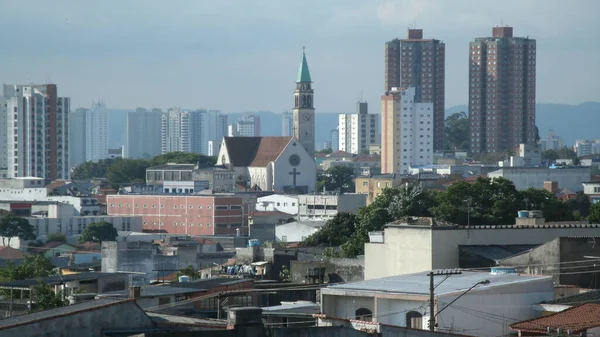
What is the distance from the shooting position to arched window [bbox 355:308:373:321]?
72.3 ft

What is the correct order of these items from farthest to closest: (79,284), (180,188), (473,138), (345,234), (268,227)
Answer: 1. (473,138)
2. (180,188)
3. (268,227)
4. (345,234)
5. (79,284)

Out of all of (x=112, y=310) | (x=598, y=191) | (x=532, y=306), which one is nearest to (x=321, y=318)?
(x=112, y=310)

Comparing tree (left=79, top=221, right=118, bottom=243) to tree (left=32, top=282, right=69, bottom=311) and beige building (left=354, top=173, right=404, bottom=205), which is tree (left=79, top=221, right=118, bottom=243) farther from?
tree (left=32, top=282, right=69, bottom=311)

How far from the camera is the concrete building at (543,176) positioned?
11094cm

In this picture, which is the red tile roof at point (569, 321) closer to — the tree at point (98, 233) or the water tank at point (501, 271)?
the water tank at point (501, 271)

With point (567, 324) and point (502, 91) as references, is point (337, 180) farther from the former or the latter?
point (567, 324)

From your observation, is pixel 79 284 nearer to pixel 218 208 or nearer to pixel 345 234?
pixel 345 234

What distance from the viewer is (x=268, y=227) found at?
88812mm

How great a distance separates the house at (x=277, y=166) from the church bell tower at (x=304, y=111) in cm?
766

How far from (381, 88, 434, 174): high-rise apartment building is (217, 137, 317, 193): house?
22.4 m

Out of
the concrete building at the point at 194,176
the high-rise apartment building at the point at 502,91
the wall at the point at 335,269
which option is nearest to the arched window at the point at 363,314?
the wall at the point at 335,269

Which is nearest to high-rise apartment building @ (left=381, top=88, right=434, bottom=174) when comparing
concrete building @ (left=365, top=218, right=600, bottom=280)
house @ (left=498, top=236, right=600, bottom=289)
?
concrete building @ (left=365, top=218, right=600, bottom=280)

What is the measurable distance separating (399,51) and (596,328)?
573ft

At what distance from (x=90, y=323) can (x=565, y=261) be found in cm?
1323
